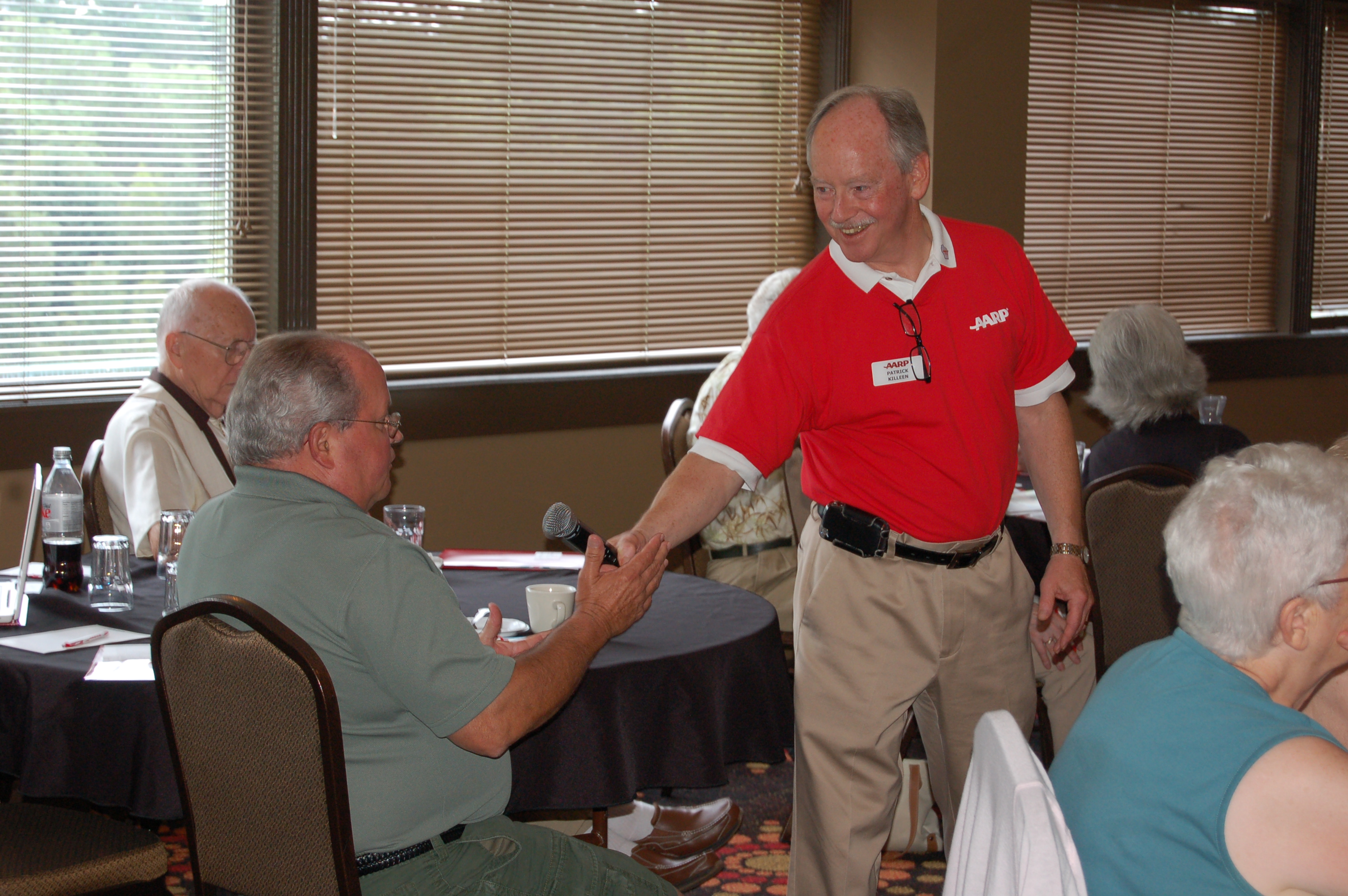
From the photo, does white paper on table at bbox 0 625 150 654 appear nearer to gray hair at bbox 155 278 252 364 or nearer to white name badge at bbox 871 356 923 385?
gray hair at bbox 155 278 252 364

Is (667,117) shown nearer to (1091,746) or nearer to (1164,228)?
(1164,228)

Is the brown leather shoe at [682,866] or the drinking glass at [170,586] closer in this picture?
the drinking glass at [170,586]

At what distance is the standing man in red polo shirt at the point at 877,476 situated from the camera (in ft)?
7.09

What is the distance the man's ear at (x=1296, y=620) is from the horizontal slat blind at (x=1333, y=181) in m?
6.54

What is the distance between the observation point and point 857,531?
2.17 meters

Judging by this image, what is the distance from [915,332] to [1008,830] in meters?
1.12

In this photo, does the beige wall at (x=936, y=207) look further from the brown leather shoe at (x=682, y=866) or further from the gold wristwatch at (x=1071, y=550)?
the gold wristwatch at (x=1071, y=550)

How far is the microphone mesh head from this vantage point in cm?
197

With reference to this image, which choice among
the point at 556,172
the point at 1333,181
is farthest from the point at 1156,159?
the point at 556,172

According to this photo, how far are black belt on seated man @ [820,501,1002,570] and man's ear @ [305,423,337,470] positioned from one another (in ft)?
2.92

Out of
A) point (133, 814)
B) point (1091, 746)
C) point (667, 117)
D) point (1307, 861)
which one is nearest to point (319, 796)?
point (133, 814)

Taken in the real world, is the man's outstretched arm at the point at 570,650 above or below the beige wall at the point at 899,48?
below

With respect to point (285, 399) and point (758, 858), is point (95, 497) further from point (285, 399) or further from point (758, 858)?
point (758, 858)

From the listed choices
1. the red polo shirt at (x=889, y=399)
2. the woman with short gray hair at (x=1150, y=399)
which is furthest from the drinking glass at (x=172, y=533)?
the woman with short gray hair at (x=1150, y=399)
